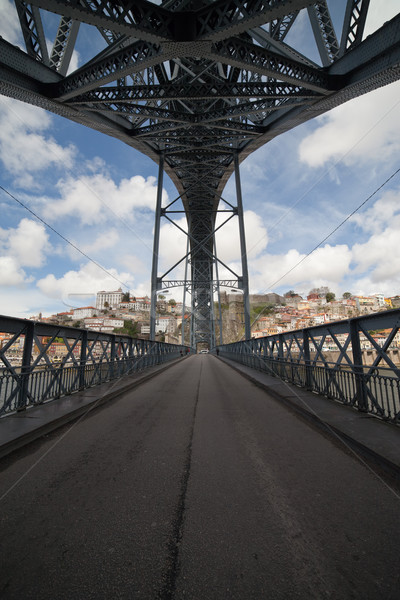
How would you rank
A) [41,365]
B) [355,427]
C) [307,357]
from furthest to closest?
[307,357] < [41,365] < [355,427]

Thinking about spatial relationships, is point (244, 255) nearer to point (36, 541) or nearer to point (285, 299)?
point (36, 541)

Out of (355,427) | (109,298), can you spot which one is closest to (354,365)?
(355,427)

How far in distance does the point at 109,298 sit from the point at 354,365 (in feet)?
512

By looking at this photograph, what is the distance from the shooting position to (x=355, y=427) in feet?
13.5

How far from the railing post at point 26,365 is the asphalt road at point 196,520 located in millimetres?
1878

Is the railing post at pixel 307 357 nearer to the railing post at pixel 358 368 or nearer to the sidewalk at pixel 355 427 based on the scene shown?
the sidewalk at pixel 355 427

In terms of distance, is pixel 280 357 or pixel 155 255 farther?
pixel 155 255

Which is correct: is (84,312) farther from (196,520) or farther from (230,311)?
(196,520)

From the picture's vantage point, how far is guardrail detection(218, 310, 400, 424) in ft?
14.5

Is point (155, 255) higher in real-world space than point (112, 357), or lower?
higher

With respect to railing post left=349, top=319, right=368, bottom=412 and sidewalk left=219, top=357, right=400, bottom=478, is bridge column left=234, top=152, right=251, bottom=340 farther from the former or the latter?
railing post left=349, top=319, right=368, bottom=412

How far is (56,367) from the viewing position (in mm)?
6582

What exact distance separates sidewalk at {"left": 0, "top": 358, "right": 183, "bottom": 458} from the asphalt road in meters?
0.25

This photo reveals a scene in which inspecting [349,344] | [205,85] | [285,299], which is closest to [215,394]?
[349,344]
